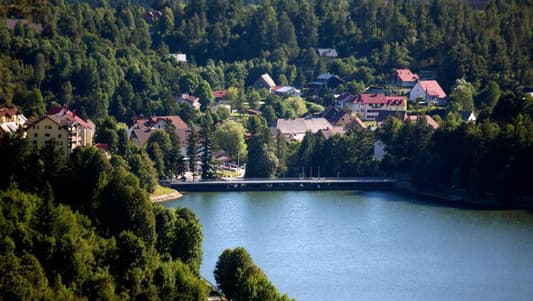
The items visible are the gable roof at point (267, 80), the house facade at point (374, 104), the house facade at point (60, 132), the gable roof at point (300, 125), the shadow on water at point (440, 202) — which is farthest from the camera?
the gable roof at point (267, 80)

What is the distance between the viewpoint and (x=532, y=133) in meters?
35.1

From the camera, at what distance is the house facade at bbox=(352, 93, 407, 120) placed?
4778 centimetres

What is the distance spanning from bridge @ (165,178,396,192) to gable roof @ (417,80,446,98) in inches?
458

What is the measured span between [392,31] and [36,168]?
3369 cm

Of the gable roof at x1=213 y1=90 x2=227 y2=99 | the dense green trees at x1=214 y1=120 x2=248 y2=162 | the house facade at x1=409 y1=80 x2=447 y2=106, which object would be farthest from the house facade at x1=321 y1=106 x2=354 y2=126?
the dense green trees at x1=214 y1=120 x2=248 y2=162

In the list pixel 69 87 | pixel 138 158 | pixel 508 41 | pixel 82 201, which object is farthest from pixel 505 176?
pixel 508 41

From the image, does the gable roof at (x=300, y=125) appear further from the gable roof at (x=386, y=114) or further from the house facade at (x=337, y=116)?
the gable roof at (x=386, y=114)

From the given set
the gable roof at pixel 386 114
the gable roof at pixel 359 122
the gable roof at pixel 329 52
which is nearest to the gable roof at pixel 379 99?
the gable roof at pixel 386 114

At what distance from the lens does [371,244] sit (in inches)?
1111

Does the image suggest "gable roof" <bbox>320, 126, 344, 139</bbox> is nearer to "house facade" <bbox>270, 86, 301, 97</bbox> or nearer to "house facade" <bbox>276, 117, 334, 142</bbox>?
"house facade" <bbox>276, 117, 334, 142</bbox>

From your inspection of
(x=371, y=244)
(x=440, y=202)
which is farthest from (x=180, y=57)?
(x=371, y=244)

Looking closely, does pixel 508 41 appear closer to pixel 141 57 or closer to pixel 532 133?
pixel 141 57

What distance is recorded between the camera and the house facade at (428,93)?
4884cm

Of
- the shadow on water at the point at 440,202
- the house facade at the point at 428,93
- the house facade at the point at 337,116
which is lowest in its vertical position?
the shadow on water at the point at 440,202
